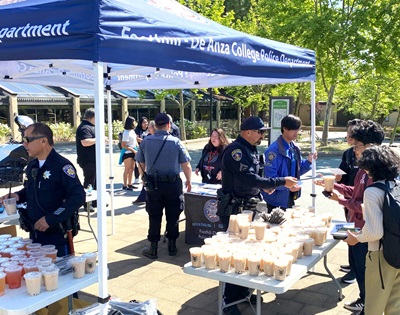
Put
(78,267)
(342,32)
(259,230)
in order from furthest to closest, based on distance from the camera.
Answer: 1. (342,32)
2. (259,230)
3. (78,267)

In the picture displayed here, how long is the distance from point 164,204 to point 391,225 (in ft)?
11.1

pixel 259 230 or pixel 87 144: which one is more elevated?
pixel 87 144

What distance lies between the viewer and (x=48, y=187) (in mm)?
3408

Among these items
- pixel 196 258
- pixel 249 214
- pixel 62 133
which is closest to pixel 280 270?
pixel 196 258

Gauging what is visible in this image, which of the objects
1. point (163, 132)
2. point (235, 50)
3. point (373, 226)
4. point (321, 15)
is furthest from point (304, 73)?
point (321, 15)

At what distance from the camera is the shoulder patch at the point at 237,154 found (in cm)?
399

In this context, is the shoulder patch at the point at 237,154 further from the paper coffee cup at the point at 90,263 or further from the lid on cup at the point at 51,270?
the lid on cup at the point at 51,270

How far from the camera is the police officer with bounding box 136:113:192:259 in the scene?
5.54 m

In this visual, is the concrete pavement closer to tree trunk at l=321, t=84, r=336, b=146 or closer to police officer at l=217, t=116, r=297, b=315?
police officer at l=217, t=116, r=297, b=315

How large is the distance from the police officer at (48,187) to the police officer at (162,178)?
2104 mm

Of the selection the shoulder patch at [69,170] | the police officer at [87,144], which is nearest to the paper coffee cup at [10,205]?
the shoulder patch at [69,170]

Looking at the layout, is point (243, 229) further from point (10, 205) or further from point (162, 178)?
point (10, 205)

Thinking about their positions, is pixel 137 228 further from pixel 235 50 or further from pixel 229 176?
pixel 235 50

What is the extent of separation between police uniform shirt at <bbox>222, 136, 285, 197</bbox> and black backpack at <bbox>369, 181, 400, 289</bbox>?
4.01 ft
